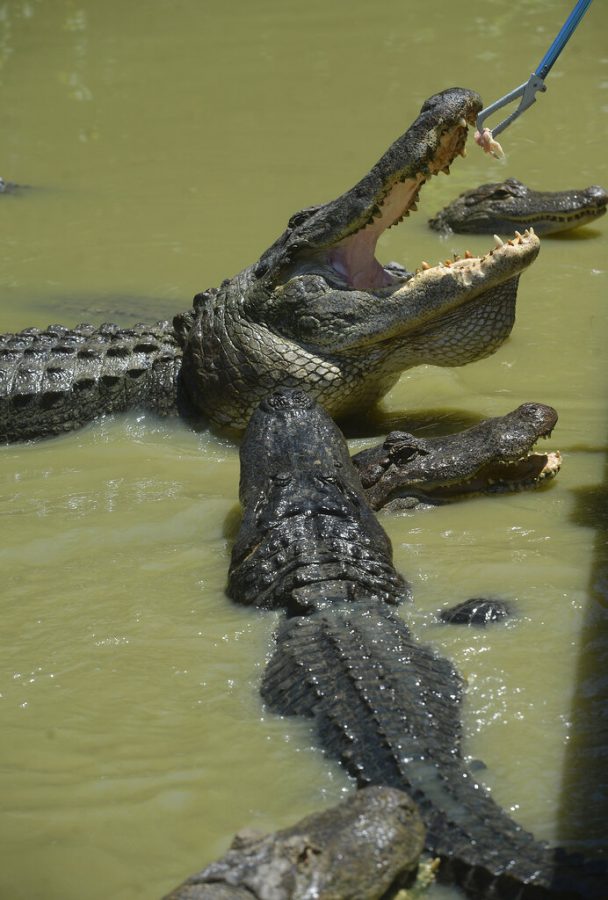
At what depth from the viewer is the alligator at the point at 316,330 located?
21.0ft

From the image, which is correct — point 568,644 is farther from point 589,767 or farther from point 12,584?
point 12,584

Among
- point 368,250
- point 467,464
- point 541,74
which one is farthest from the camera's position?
point 368,250

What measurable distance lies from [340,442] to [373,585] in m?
1.06

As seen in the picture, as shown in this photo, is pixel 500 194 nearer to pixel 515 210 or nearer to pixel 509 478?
pixel 515 210

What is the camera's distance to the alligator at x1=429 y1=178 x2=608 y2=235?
991 cm

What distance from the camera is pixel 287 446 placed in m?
5.46

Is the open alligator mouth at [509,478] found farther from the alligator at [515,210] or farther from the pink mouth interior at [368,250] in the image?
the alligator at [515,210]

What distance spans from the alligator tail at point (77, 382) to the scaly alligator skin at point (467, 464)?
1.62 m

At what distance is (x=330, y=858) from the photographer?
2.98 m

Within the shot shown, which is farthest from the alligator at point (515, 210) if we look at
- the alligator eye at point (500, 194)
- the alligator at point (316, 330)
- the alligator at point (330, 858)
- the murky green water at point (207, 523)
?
the alligator at point (330, 858)

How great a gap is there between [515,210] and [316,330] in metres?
4.13

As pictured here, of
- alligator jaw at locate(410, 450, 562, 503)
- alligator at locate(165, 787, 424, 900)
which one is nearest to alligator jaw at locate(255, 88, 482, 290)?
alligator jaw at locate(410, 450, 562, 503)

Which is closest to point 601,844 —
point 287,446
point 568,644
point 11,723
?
point 568,644

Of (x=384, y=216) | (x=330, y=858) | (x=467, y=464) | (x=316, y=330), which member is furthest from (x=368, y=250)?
(x=330, y=858)
